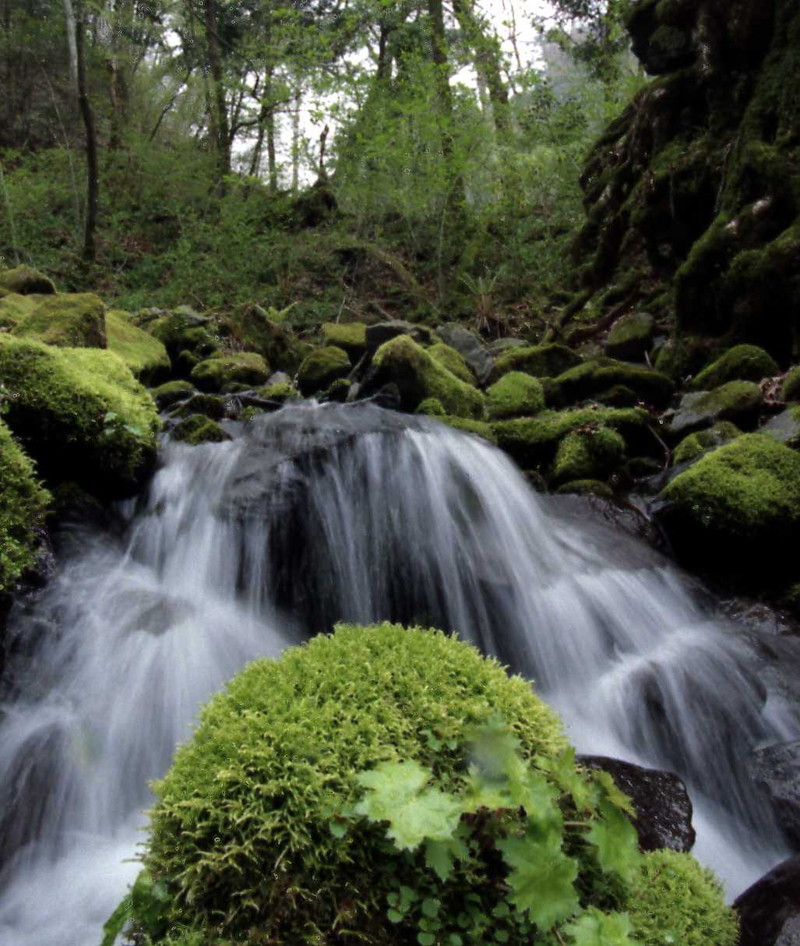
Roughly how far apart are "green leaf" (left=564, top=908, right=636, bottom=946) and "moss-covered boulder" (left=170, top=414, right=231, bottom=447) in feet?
17.9

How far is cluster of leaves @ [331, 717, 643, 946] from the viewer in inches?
59.7

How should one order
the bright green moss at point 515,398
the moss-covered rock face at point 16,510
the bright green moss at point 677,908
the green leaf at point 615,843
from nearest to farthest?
1. the green leaf at point 615,843
2. the bright green moss at point 677,908
3. the moss-covered rock face at point 16,510
4. the bright green moss at point 515,398

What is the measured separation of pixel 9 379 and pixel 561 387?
6336mm

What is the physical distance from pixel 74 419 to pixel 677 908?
177 inches

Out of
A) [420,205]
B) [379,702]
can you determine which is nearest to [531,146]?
[420,205]

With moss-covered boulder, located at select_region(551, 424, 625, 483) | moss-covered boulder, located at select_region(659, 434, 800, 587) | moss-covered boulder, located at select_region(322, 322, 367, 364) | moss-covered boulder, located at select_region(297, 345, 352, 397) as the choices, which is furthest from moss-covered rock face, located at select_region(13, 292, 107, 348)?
moss-covered boulder, located at select_region(659, 434, 800, 587)

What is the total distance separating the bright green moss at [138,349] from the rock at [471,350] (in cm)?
454

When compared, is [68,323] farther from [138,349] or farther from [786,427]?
[786,427]

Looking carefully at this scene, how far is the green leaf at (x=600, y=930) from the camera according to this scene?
1532 mm

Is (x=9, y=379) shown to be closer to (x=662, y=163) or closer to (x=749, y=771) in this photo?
(x=749, y=771)

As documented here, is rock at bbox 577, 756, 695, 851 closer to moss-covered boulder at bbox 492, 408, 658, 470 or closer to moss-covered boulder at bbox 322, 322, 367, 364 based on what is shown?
moss-covered boulder at bbox 492, 408, 658, 470

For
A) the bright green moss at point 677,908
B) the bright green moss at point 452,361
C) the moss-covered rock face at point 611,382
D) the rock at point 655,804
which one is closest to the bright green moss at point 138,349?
the bright green moss at point 452,361

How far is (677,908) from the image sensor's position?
203 cm

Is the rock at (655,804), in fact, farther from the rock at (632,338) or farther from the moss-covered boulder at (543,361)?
the rock at (632,338)
